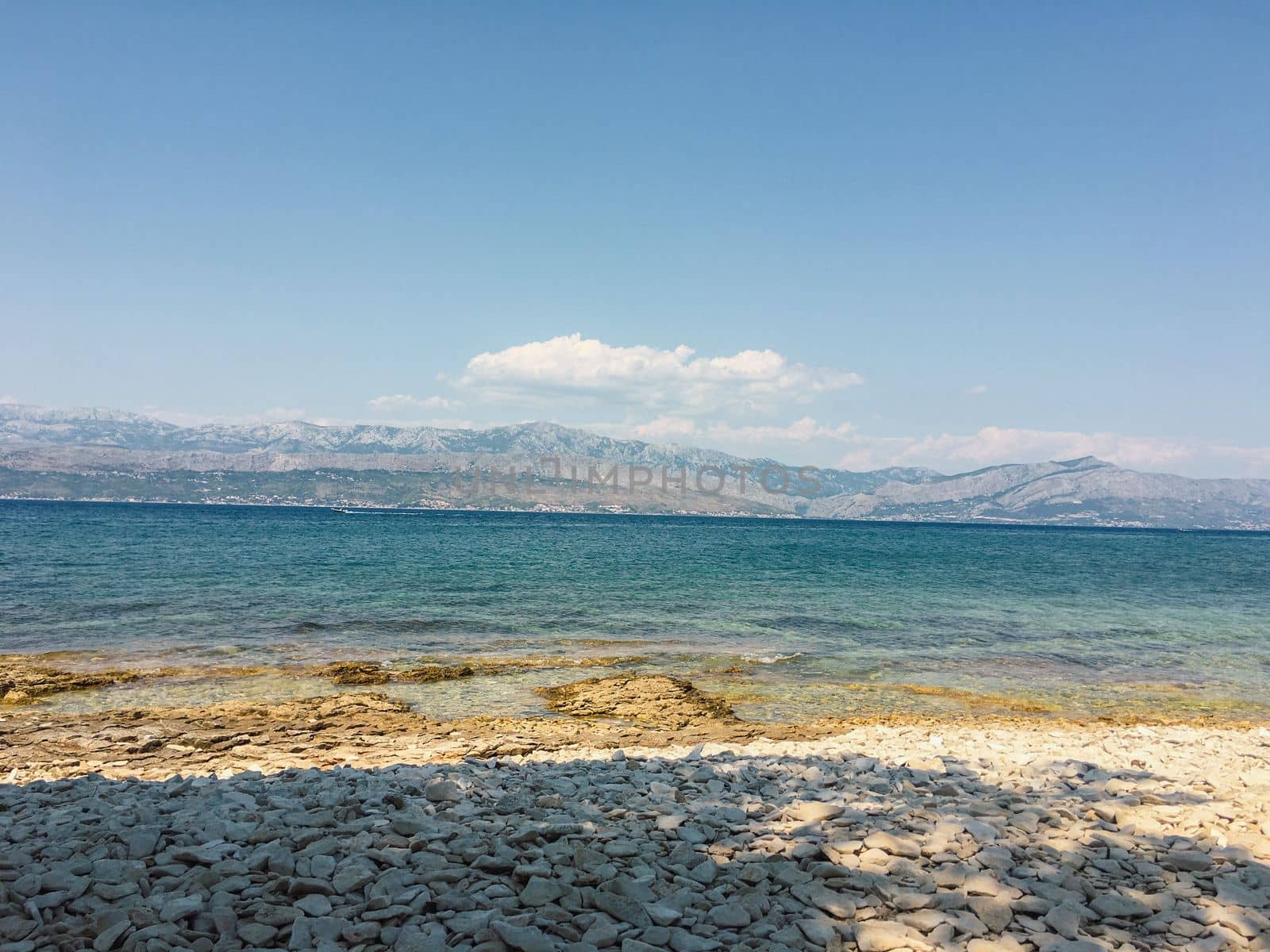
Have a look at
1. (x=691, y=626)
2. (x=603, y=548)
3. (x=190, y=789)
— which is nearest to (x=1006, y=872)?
(x=190, y=789)

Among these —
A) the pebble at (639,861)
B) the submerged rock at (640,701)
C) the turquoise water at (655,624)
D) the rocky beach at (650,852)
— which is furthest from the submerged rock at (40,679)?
the submerged rock at (640,701)

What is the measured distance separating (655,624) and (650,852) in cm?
2422

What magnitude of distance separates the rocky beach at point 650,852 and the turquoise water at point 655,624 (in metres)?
8.32

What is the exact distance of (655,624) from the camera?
31.4 metres

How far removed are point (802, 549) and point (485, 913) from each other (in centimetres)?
8815

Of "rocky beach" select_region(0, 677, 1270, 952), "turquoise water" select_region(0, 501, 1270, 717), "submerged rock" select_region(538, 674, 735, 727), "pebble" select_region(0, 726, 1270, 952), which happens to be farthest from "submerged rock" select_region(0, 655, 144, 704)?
"submerged rock" select_region(538, 674, 735, 727)

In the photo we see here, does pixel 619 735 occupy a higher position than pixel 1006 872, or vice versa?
pixel 1006 872

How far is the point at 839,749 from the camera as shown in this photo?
1271 centimetres

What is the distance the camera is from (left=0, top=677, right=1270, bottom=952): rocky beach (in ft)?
19.2

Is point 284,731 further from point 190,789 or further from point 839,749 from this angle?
point 839,749

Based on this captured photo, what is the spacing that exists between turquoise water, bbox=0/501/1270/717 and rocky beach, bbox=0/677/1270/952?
8.32m

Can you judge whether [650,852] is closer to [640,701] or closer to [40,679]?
[640,701]

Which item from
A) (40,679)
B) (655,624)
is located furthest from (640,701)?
(40,679)

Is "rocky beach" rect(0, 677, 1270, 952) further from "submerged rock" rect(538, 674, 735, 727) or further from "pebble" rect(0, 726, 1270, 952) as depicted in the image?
"submerged rock" rect(538, 674, 735, 727)
